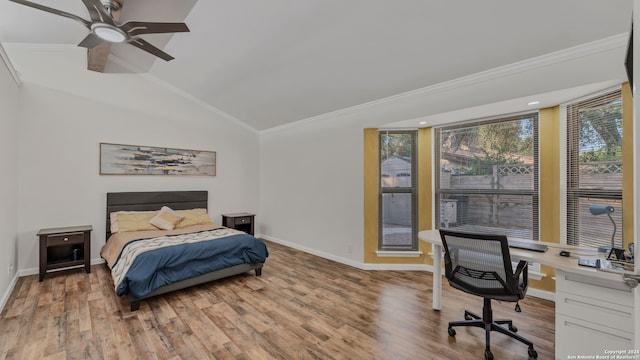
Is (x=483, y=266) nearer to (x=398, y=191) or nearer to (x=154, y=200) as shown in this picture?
(x=398, y=191)

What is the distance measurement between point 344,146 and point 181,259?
2854 mm

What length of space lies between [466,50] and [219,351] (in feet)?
11.4

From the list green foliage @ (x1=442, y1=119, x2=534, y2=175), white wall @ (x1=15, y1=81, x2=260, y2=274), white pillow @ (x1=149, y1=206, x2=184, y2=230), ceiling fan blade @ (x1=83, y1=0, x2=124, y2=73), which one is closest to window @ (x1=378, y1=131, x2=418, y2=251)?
green foliage @ (x1=442, y1=119, x2=534, y2=175)

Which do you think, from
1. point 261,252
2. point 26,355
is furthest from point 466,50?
point 26,355

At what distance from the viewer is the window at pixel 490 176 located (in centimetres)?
320

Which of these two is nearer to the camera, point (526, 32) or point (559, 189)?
point (526, 32)

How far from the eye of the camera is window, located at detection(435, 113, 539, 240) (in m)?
3.20

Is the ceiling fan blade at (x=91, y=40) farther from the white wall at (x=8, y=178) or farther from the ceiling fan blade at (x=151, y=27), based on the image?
the white wall at (x=8, y=178)

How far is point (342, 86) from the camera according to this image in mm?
3566

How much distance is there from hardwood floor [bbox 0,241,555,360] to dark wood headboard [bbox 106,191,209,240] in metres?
1.18

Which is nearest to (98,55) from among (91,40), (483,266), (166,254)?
(91,40)

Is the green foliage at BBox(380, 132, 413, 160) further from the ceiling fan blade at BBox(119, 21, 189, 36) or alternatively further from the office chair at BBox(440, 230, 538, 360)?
the ceiling fan blade at BBox(119, 21, 189, 36)

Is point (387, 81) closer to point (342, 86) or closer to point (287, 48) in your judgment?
point (342, 86)

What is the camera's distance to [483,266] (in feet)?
6.88
